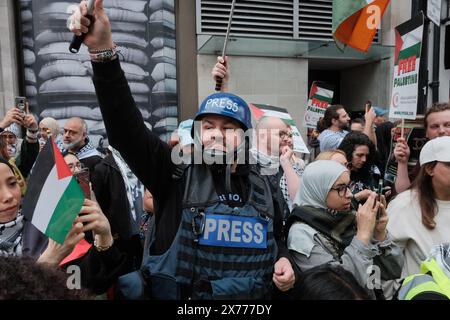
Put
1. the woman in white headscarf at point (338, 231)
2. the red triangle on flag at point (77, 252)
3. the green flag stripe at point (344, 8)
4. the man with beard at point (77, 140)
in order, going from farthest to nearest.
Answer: the man with beard at point (77, 140) → the green flag stripe at point (344, 8) → the woman in white headscarf at point (338, 231) → the red triangle on flag at point (77, 252)

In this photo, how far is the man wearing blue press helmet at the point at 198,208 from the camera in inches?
56.4

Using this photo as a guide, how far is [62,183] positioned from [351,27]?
3.13 m

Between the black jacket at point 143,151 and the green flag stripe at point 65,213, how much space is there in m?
0.23

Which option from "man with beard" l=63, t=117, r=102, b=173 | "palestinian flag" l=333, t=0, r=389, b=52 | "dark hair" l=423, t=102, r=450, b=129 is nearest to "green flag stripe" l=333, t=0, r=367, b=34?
"palestinian flag" l=333, t=0, r=389, b=52

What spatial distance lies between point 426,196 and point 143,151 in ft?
5.39

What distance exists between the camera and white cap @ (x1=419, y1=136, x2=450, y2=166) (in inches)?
82.7

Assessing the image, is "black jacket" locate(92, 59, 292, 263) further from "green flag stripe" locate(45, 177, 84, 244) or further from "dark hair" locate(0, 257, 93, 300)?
"dark hair" locate(0, 257, 93, 300)

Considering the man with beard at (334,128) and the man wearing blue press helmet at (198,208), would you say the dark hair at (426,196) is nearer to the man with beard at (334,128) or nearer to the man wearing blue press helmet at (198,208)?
the man wearing blue press helmet at (198,208)

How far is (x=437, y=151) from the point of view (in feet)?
7.00

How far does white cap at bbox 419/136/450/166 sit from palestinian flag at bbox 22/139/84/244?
1871 mm

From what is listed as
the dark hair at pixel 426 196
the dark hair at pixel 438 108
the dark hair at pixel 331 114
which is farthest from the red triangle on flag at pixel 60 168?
the dark hair at pixel 331 114

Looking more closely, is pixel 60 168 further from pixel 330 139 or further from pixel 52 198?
pixel 330 139

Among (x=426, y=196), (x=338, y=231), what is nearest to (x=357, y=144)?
(x=426, y=196)

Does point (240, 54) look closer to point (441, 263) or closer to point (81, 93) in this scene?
point (81, 93)
